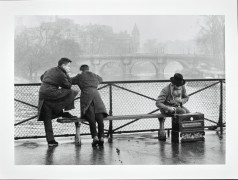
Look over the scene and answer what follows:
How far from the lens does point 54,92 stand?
580cm

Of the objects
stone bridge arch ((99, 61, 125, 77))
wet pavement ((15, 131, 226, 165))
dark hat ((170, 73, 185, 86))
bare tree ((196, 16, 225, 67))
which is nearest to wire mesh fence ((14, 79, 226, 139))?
wet pavement ((15, 131, 226, 165))

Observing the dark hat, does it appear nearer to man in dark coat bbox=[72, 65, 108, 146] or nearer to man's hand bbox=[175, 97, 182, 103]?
man's hand bbox=[175, 97, 182, 103]

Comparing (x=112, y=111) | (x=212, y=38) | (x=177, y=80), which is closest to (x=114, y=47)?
(x=212, y=38)

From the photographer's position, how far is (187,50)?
68.3ft

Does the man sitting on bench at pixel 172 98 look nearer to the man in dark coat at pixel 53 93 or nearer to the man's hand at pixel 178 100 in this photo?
the man's hand at pixel 178 100

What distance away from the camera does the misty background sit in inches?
618

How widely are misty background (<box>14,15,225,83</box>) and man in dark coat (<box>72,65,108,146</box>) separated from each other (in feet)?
24.8

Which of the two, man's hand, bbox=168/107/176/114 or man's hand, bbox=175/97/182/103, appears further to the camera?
man's hand, bbox=175/97/182/103

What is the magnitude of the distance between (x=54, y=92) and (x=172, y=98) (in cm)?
196

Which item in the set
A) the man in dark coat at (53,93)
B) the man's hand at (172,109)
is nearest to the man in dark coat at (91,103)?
the man in dark coat at (53,93)

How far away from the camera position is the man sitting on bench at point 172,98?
6094 millimetres

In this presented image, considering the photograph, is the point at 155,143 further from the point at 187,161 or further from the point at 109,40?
the point at 109,40

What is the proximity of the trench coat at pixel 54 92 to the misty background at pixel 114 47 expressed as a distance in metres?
7.59
